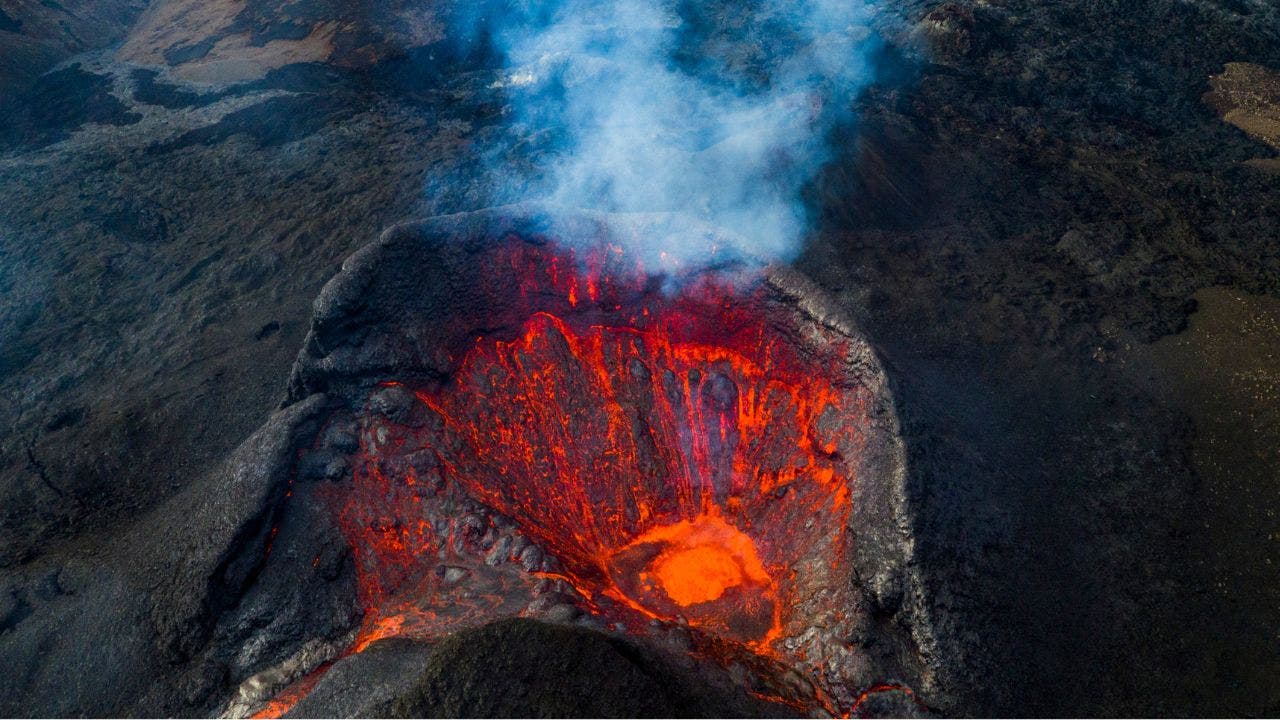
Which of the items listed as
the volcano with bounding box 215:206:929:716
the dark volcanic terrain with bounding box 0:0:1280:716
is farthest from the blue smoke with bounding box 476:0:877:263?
the volcano with bounding box 215:206:929:716

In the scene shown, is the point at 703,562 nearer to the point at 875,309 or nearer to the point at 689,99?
the point at 875,309

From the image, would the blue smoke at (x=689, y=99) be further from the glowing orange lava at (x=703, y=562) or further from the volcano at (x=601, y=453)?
the glowing orange lava at (x=703, y=562)

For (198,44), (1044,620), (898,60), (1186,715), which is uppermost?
(198,44)

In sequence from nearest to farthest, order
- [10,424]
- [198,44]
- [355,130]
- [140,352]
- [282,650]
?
1. [282,650]
2. [10,424]
3. [140,352]
4. [355,130]
5. [198,44]

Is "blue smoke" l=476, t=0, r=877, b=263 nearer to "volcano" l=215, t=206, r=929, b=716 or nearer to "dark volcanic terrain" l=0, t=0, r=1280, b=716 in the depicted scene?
"dark volcanic terrain" l=0, t=0, r=1280, b=716

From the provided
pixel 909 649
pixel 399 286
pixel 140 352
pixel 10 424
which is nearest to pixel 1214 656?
pixel 909 649

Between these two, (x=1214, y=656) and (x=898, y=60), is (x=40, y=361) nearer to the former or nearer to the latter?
(x=1214, y=656)
